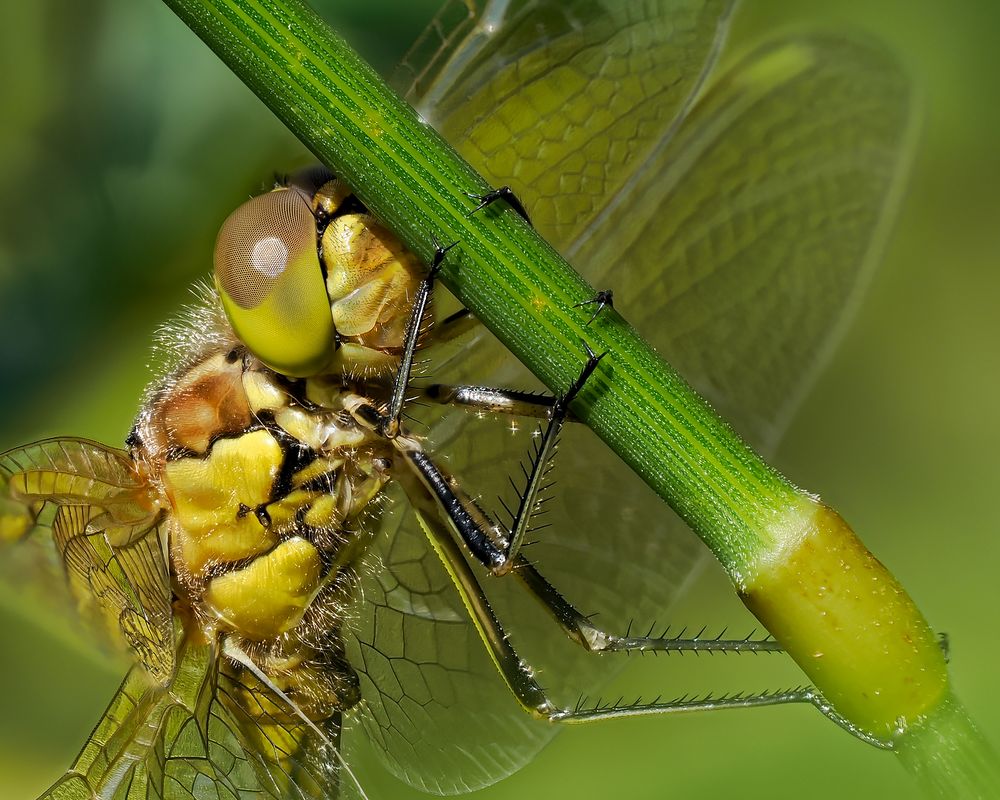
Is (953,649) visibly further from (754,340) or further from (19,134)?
(19,134)

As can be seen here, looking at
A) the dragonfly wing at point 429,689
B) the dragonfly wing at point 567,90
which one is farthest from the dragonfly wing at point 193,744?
the dragonfly wing at point 567,90

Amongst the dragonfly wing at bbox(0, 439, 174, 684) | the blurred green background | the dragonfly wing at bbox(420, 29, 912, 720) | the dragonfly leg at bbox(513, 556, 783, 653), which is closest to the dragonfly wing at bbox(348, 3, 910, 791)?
the dragonfly wing at bbox(420, 29, 912, 720)

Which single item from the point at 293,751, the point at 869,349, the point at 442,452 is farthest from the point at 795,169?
the point at 293,751

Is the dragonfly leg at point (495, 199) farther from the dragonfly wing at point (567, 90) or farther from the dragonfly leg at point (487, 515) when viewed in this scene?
the dragonfly wing at point (567, 90)

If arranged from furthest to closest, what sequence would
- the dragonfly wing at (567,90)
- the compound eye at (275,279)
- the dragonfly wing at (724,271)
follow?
the dragonfly wing at (724,271) < the dragonfly wing at (567,90) < the compound eye at (275,279)

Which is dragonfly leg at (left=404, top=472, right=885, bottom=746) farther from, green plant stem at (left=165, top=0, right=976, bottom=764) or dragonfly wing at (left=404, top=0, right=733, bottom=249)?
green plant stem at (left=165, top=0, right=976, bottom=764)

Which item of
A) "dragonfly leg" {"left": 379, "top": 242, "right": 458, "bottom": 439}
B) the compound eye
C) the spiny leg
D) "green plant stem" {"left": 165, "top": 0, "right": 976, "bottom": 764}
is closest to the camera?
"green plant stem" {"left": 165, "top": 0, "right": 976, "bottom": 764}
